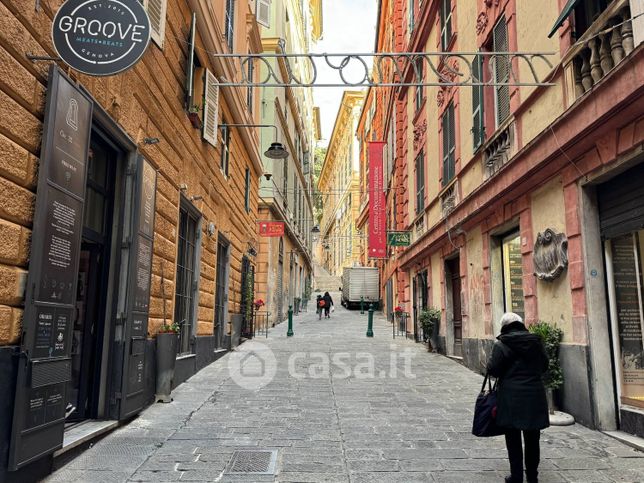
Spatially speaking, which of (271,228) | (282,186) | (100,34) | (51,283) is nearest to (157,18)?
(100,34)

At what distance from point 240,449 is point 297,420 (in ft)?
4.61

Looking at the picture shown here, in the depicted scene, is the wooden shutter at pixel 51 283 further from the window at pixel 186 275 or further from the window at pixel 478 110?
the window at pixel 478 110

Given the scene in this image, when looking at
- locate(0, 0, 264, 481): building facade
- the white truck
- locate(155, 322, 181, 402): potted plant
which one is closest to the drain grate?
locate(0, 0, 264, 481): building facade

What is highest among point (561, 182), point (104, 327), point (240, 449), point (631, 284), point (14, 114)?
point (561, 182)

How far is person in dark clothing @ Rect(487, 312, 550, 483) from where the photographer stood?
4355 millimetres

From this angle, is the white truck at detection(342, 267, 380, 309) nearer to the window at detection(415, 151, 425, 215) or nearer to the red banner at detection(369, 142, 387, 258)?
the red banner at detection(369, 142, 387, 258)

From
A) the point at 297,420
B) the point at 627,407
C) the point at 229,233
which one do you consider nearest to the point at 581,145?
the point at 627,407

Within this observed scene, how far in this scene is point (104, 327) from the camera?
632 centimetres

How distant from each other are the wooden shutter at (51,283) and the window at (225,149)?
718 centimetres

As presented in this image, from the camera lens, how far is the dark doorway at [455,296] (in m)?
13.6

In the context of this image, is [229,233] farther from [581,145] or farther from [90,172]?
[581,145]

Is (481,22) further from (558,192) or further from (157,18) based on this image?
(157,18)

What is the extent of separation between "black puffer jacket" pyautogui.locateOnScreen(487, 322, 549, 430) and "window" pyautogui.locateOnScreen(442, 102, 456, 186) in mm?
9118

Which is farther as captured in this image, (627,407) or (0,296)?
(627,407)
